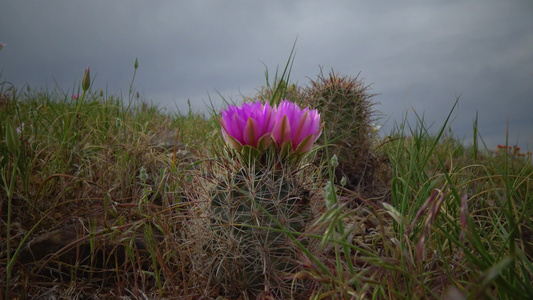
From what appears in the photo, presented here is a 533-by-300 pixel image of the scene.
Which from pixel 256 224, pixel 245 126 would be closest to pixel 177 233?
pixel 256 224

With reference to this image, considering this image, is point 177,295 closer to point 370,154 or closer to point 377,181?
point 370,154

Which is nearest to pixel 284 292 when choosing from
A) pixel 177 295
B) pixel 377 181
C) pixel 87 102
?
pixel 177 295

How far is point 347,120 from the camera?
270 centimetres

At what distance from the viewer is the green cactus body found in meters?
1.39

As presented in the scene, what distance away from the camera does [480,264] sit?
783 millimetres

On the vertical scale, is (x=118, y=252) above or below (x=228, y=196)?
below

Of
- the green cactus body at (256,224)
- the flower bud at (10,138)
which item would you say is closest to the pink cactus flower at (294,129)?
the green cactus body at (256,224)

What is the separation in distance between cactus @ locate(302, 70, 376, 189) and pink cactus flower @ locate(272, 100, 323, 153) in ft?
3.84

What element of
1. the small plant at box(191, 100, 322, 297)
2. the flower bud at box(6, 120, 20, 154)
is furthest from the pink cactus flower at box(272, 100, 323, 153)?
the flower bud at box(6, 120, 20, 154)

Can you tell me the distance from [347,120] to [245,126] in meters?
1.46

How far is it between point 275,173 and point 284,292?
46cm

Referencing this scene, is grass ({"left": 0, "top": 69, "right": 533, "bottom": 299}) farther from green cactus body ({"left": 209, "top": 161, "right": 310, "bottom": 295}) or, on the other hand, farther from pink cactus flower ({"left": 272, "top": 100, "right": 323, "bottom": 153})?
pink cactus flower ({"left": 272, "top": 100, "right": 323, "bottom": 153})

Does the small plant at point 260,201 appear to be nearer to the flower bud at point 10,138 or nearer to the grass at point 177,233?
the grass at point 177,233

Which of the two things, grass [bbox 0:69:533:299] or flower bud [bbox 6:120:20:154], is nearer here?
grass [bbox 0:69:533:299]
